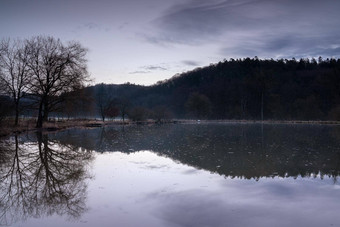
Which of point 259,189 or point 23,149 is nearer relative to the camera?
point 259,189

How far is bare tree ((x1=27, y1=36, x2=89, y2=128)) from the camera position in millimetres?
35312

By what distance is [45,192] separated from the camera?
356 inches

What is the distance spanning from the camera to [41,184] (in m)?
9.99

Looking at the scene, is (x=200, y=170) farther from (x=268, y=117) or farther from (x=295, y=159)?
(x=268, y=117)

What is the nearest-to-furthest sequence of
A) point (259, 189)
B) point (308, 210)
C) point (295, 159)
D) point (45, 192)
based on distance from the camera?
point (308, 210), point (45, 192), point (259, 189), point (295, 159)

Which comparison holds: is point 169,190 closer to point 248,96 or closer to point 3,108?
point 3,108

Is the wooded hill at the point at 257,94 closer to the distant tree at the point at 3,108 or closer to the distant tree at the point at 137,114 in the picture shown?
the distant tree at the point at 137,114

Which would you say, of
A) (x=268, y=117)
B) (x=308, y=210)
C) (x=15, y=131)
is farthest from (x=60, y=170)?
(x=268, y=117)

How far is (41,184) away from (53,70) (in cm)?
2825

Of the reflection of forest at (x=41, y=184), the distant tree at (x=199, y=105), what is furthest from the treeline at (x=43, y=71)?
the distant tree at (x=199, y=105)

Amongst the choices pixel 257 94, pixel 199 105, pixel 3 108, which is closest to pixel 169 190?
pixel 3 108

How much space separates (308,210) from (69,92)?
3320 cm

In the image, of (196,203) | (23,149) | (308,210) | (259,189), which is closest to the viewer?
(308,210)

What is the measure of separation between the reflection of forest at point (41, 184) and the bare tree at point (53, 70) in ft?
66.0
